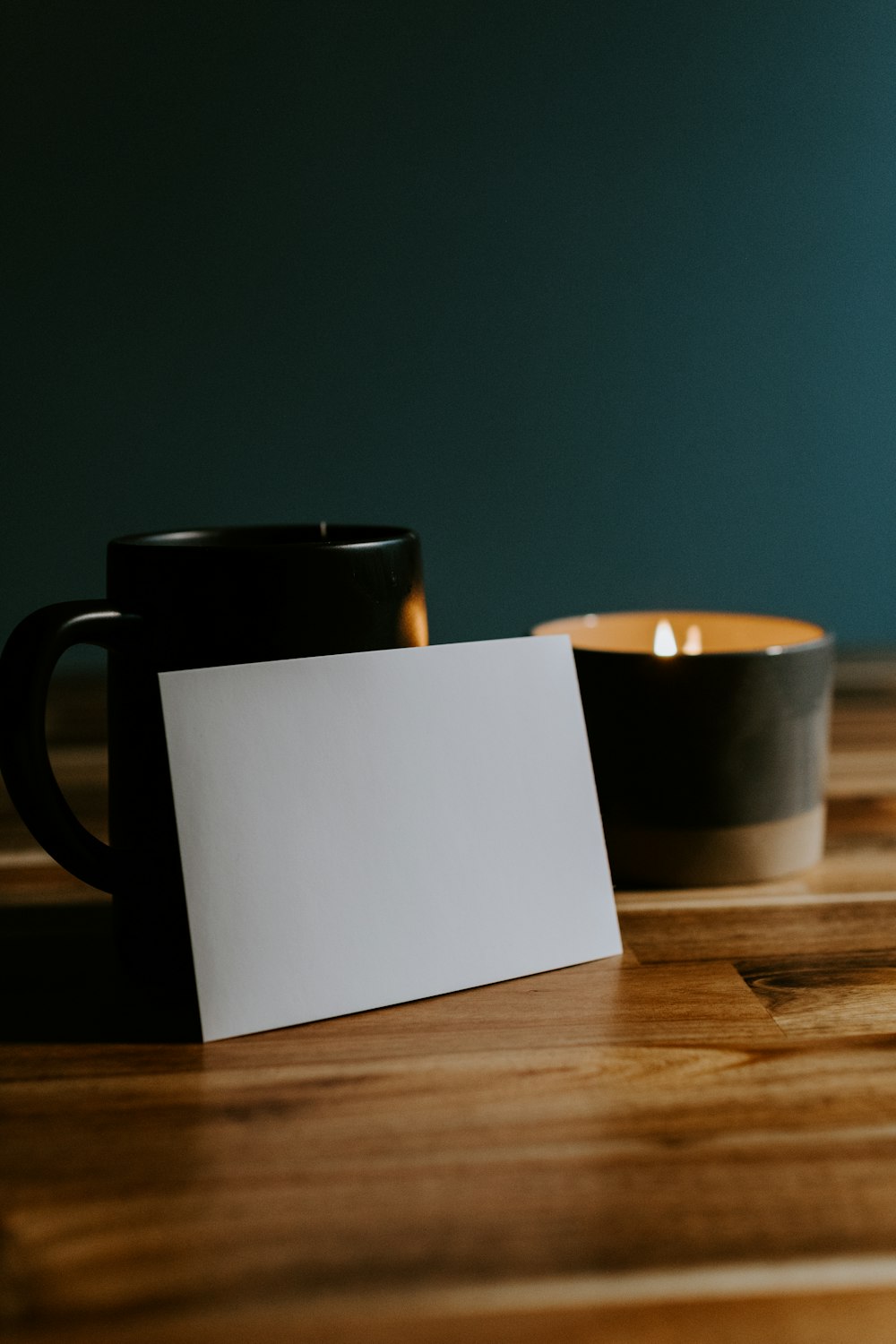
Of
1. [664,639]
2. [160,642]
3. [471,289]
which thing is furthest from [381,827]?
[471,289]

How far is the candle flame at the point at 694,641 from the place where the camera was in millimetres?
574

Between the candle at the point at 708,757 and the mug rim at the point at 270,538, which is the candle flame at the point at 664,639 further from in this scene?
the mug rim at the point at 270,538

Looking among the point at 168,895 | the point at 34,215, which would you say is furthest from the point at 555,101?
the point at 168,895

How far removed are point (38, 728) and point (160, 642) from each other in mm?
47

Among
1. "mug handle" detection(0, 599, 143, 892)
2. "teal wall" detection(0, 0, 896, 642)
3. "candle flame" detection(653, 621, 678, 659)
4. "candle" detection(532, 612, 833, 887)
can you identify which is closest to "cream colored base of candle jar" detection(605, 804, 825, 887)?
"candle" detection(532, 612, 833, 887)

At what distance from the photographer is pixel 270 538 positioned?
0.43 m

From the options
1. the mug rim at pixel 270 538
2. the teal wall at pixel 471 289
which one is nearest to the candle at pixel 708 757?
the mug rim at pixel 270 538

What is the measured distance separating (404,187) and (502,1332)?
4.13 feet

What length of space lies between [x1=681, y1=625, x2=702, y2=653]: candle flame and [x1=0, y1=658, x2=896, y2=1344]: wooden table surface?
189 mm

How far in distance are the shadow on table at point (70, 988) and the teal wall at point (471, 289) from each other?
94cm

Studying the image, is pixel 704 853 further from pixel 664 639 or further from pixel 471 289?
pixel 471 289

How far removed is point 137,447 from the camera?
1335 millimetres

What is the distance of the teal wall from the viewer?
4.16 feet

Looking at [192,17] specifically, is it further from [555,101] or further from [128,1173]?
[128,1173]
